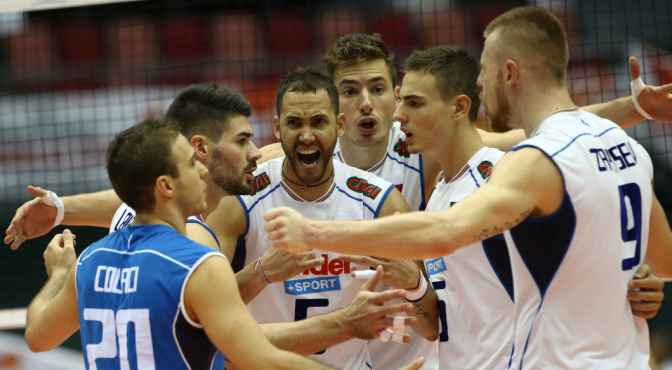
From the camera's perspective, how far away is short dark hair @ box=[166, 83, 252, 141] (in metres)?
6.43

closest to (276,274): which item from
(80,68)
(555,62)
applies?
(555,62)

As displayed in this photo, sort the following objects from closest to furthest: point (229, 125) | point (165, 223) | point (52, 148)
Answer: point (165, 223) < point (229, 125) < point (52, 148)

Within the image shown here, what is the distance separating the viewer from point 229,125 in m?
6.43

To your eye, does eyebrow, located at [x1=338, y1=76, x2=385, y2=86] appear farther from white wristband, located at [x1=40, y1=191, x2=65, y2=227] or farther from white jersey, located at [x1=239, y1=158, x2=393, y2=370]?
white wristband, located at [x1=40, y1=191, x2=65, y2=227]

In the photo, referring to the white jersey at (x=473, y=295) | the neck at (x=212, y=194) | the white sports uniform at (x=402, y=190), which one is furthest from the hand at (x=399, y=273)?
the white sports uniform at (x=402, y=190)

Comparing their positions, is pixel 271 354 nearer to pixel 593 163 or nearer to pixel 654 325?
pixel 593 163

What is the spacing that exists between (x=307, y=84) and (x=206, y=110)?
0.63 metres

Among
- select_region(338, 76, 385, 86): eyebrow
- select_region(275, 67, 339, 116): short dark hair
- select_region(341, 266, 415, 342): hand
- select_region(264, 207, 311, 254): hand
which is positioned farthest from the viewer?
select_region(338, 76, 385, 86): eyebrow

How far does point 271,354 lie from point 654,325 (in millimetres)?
7524

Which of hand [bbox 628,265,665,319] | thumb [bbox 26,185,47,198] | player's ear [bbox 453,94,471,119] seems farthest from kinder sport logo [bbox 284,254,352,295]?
hand [bbox 628,265,665,319]

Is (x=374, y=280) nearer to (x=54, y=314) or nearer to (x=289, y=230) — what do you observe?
(x=289, y=230)

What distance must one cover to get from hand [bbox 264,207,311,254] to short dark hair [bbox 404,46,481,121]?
88.2 inches

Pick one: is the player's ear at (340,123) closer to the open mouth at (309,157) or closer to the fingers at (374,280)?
the open mouth at (309,157)

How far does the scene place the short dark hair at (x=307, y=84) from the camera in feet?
21.8
